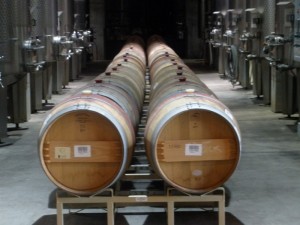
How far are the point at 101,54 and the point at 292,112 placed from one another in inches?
611

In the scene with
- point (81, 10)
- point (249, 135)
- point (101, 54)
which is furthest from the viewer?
point (101, 54)

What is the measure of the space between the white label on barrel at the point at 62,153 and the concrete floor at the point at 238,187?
27.1 inches

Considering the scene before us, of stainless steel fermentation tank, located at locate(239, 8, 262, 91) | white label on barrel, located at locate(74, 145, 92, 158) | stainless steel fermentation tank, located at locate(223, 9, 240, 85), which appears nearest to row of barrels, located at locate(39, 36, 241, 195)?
white label on barrel, located at locate(74, 145, 92, 158)

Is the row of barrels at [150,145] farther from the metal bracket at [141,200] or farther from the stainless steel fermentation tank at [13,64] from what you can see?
the stainless steel fermentation tank at [13,64]

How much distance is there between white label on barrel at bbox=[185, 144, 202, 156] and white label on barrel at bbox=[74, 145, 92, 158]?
720 millimetres

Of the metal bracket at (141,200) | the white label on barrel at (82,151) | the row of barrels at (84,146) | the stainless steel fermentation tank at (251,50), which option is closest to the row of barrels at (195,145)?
the metal bracket at (141,200)

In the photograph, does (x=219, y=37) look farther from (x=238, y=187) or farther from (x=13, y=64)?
(x=238, y=187)

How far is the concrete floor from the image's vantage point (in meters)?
5.17

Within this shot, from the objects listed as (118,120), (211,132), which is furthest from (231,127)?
(118,120)

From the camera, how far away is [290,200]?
5648 millimetres

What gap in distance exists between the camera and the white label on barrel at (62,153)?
4680 mm

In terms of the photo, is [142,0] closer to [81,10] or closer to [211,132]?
[81,10]

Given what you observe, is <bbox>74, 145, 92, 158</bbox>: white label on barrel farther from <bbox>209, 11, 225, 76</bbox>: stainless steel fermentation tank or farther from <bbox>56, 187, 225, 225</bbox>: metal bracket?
<bbox>209, 11, 225, 76</bbox>: stainless steel fermentation tank

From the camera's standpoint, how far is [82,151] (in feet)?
15.4
